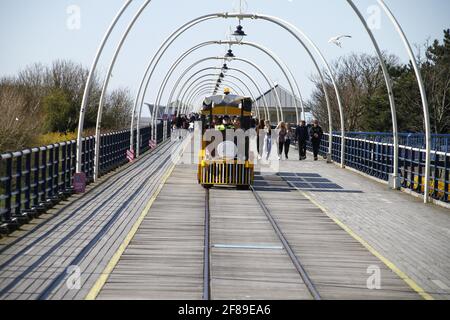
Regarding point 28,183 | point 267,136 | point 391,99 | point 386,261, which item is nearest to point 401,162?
point 391,99

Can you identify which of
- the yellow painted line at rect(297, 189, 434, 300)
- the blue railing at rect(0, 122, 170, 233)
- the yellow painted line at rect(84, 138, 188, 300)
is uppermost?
the blue railing at rect(0, 122, 170, 233)

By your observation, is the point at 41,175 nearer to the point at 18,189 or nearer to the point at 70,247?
the point at 18,189

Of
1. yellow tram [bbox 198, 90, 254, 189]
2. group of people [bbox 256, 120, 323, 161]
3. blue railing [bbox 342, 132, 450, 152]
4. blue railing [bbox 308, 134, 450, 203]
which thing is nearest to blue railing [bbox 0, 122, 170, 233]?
yellow tram [bbox 198, 90, 254, 189]

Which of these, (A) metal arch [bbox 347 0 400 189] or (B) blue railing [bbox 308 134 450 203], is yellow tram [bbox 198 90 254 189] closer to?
(A) metal arch [bbox 347 0 400 189]

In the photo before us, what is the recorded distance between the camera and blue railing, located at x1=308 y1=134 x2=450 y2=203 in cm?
2224

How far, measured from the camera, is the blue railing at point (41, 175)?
15289 millimetres

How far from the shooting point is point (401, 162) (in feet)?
93.1

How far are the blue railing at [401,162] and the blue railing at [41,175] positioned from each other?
9.01 m

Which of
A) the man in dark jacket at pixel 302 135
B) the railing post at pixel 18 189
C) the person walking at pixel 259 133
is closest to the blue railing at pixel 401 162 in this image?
the man in dark jacket at pixel 302 135

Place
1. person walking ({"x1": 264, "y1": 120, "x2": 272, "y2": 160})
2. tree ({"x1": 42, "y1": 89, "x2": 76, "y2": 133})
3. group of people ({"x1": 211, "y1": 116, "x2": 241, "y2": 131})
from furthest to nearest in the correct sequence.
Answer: tree ({"x1": 42, "y1": 89, "x2": 76, "y2": 133}) < person walking ({"x1": 264, "y1": 120, "x2": 272, "y2": 160}) < group of people ({"x1": 211, "y1": 116, "x2": 241, "y2": 131})

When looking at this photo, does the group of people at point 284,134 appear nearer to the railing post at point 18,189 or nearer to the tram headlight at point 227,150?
the tram headlight at point 227,150

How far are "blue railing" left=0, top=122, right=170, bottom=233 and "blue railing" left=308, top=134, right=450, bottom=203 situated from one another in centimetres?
901
